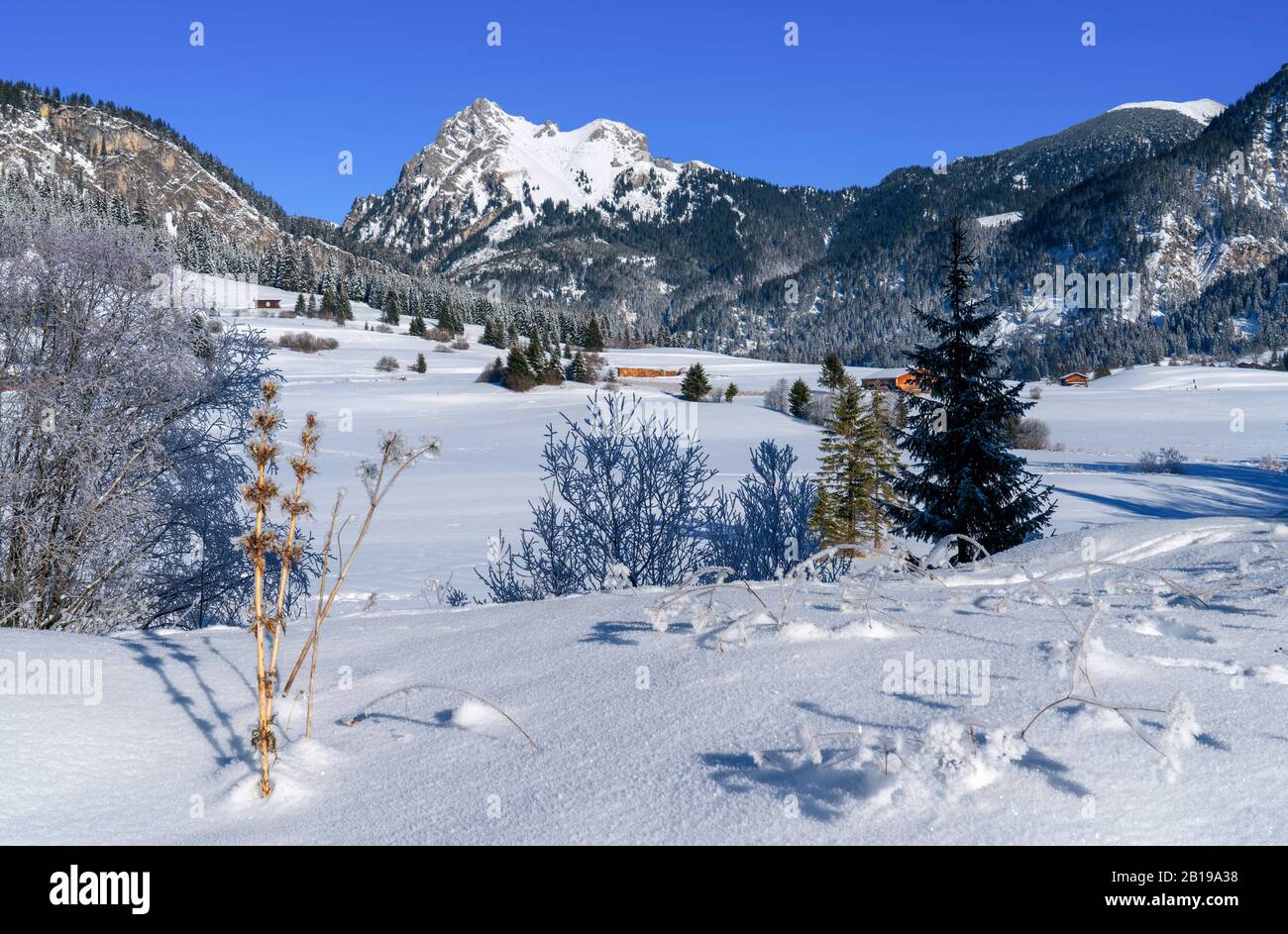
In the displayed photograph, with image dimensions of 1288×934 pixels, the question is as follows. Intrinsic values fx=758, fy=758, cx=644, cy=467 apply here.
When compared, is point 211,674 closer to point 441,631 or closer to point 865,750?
point 441,631

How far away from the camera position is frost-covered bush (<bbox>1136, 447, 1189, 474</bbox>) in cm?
4250

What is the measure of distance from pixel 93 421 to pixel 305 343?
8919 centimetres

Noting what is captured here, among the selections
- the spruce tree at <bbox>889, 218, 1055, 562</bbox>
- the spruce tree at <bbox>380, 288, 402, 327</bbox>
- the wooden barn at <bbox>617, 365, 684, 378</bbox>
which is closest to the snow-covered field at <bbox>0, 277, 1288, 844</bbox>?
the spruce tree at <bbox>889, 218, 1055, 562</bbox>

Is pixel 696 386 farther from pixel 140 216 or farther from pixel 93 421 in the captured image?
pixel 140 216

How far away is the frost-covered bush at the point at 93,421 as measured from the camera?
24.2 ft

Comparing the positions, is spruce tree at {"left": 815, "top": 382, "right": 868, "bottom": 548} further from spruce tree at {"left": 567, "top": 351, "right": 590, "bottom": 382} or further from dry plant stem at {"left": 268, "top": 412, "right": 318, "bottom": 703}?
spruce tree at {"left": 567, "top": 351, "right": 590, "bottom": 382}

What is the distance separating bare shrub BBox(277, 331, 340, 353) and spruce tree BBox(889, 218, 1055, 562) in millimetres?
83849

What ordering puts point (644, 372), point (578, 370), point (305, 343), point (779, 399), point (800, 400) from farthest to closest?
point (644, 372) → point (578, 370) → point (305, 343) → point (779, 399) → point (800, 400)

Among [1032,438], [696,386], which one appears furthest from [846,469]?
[696,386]

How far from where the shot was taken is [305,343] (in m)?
88.9

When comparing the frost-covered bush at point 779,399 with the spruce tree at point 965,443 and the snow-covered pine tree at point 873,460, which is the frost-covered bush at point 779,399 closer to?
the snow-covered pine tree at point 873,460

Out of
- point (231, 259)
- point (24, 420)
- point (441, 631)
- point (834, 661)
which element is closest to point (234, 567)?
point (24, 420)

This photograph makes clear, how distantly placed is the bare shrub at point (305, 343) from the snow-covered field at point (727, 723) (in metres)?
92.6
